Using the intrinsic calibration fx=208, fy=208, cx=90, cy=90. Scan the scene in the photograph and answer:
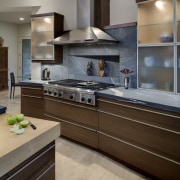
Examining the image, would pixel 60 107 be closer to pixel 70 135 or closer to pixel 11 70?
pixel 70 135

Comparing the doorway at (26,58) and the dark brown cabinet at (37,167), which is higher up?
the doorway at (26,58)

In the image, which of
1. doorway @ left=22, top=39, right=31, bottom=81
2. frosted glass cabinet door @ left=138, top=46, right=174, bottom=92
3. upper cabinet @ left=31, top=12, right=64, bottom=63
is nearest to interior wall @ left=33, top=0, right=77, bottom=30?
upper cabinet @ left=31, top=12, right=64, bottom=63

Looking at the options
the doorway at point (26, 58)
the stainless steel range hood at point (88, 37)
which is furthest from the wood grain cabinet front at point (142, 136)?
the doorway at point (26, 58)

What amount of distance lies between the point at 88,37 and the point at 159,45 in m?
1.08

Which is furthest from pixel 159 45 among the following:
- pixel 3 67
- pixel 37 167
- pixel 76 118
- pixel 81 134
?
pixel 3 67

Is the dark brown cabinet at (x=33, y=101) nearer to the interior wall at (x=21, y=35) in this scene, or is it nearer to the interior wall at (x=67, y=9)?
the interior wall at (x=67, y=9)

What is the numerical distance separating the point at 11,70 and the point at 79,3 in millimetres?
6084

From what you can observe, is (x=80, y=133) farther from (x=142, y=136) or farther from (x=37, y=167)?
(x=37, y=167)

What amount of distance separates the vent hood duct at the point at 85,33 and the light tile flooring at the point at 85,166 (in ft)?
5.44

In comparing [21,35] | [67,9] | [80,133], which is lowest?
[80,133]

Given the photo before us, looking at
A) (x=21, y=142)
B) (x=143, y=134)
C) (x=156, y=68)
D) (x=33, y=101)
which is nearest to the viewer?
(x=21, y=142)

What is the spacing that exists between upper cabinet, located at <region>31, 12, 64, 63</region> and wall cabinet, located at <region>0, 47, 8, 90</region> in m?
4.26

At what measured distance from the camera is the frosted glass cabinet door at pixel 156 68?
2.73 meters

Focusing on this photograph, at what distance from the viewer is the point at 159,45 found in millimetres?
2717
